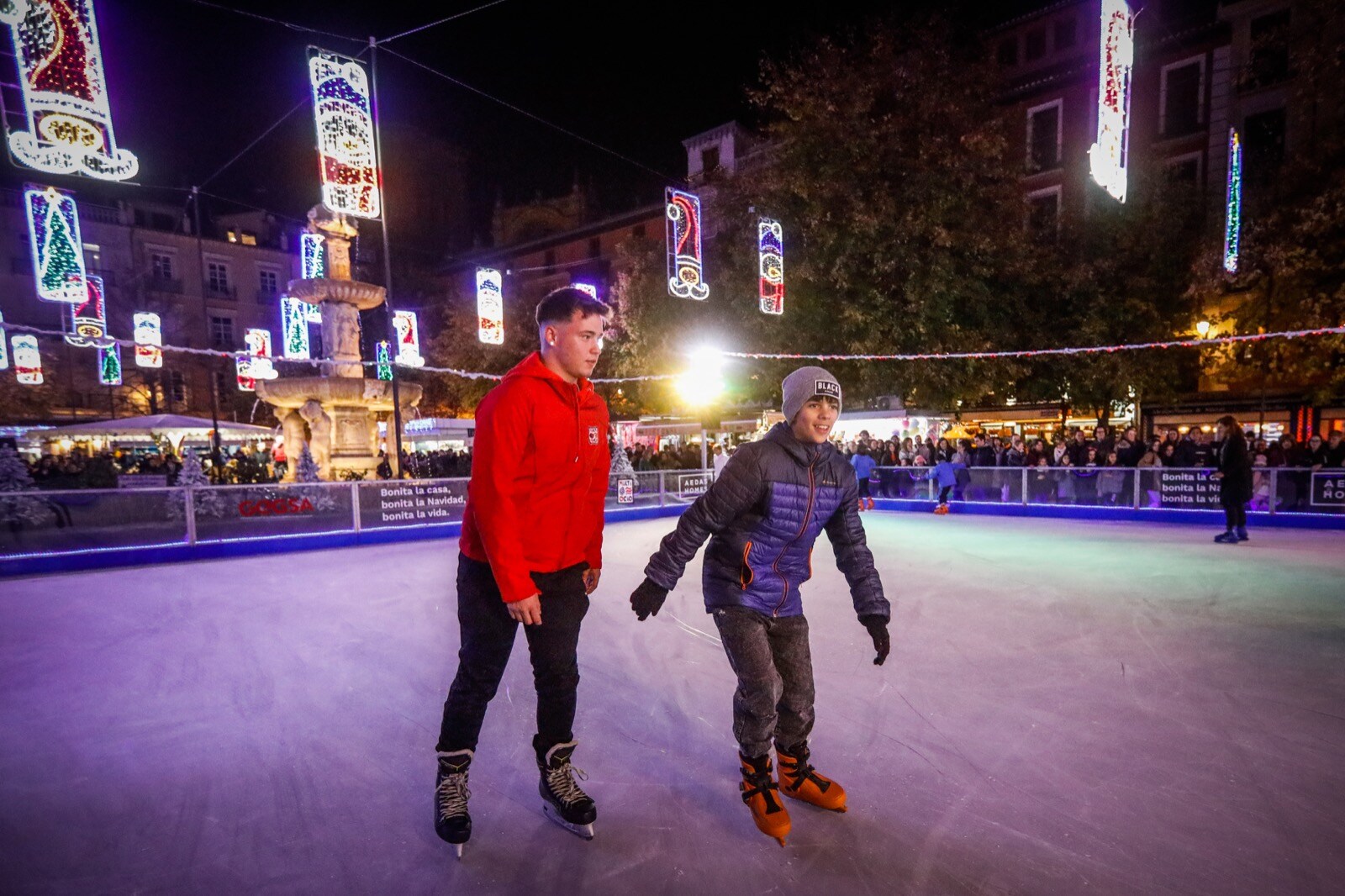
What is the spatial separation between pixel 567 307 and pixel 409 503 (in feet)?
30.7

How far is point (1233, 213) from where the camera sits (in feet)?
46.2

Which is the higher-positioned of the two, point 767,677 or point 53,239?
point 53,239

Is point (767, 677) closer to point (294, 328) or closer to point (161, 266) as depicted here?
point (294, 328)

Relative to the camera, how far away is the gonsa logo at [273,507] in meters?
9.30

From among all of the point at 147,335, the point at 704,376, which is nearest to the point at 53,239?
the point at 147,335

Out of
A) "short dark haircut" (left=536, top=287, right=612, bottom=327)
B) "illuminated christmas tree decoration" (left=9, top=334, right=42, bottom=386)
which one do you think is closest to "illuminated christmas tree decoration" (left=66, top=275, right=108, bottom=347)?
"illuminated christmas tree decoration" (left=9, top=334, right=42, bottom=386)

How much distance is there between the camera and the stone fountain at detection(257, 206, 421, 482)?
14.1m

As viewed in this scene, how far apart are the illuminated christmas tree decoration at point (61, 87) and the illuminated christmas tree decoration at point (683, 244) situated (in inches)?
360

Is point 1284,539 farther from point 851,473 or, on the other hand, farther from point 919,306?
point 851,473

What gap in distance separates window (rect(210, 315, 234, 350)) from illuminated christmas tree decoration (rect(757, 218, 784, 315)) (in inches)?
1301

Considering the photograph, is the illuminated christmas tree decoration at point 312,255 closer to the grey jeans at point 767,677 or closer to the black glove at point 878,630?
the grey jeans at point 767,677

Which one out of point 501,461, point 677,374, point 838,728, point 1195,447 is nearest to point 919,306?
point 1195,447

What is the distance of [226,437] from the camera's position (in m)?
29.6

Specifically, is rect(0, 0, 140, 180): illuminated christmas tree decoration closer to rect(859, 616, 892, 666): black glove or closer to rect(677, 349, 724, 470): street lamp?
rect(859, 616, 892, 666): black glove
